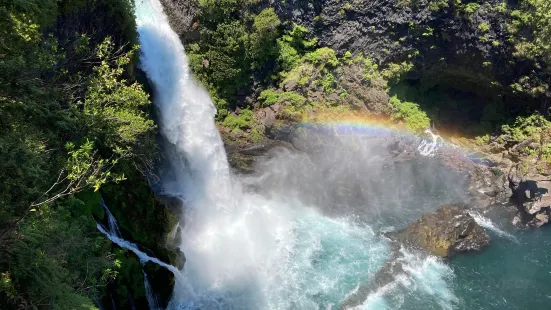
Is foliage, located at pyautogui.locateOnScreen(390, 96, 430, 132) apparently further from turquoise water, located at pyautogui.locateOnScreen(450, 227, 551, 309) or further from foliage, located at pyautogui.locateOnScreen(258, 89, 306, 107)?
turquoise water, located at pyautogui.locateOnScreen(450, 227, 551, 309)

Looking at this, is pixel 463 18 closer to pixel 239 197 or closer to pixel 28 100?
pixel 239 197

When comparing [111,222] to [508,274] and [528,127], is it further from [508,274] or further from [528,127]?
[528,127]

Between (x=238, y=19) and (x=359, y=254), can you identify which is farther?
(x=238, y=19)

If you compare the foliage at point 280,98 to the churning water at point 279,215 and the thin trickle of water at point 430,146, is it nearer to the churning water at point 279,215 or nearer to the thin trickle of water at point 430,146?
the churning water at point 279,215

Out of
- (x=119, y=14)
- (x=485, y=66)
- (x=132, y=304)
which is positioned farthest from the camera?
(x=485, y=66)

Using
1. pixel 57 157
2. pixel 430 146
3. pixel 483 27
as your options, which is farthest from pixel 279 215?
pixel 483 27

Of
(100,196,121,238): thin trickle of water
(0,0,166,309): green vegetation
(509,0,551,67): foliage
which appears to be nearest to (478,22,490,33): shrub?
(509,0,551,67): foliage

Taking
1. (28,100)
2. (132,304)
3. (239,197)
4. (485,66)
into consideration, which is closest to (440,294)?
(239,197)
